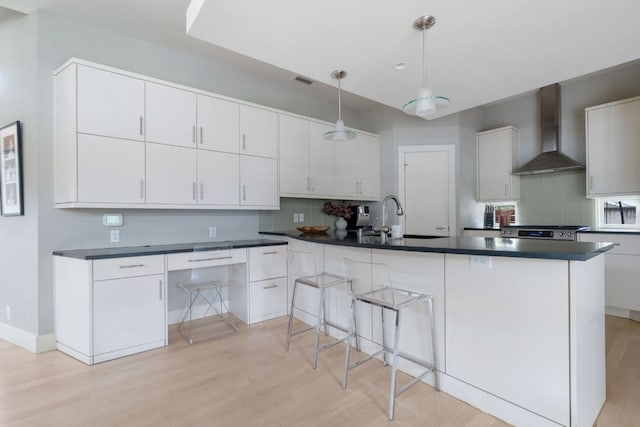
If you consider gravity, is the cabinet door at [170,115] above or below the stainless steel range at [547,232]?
above

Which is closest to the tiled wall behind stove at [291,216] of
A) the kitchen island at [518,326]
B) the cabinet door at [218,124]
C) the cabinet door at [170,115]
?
the cabinet door at [218,124]

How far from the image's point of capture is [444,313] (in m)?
2.04

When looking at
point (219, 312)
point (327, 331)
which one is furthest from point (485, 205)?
point (219, 312)

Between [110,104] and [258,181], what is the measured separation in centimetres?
154

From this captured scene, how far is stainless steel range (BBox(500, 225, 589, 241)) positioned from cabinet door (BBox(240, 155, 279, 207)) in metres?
3.14

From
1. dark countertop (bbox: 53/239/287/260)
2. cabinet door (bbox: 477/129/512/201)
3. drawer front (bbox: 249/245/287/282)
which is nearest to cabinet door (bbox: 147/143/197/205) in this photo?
dark countertop (bbox: 53/239/287/260)

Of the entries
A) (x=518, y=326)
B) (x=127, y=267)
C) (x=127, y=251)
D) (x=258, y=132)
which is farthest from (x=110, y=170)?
(x=518, y=326)

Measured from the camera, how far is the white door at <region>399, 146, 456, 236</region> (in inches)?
181

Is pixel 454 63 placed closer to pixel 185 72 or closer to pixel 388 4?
pixel 388 4

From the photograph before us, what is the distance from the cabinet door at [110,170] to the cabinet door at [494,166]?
4.54 m

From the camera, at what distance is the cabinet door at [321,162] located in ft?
13.7

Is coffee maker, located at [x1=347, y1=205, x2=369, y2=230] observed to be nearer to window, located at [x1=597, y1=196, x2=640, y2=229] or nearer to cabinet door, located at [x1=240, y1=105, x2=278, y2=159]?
cabinet door, located at [x1=240, y1=105, x2=278, y2=159]

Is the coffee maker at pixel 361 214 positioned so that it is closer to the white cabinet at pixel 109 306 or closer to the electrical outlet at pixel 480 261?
the electrical outlet at pixel 480 261

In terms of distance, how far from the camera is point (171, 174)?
119 inches
